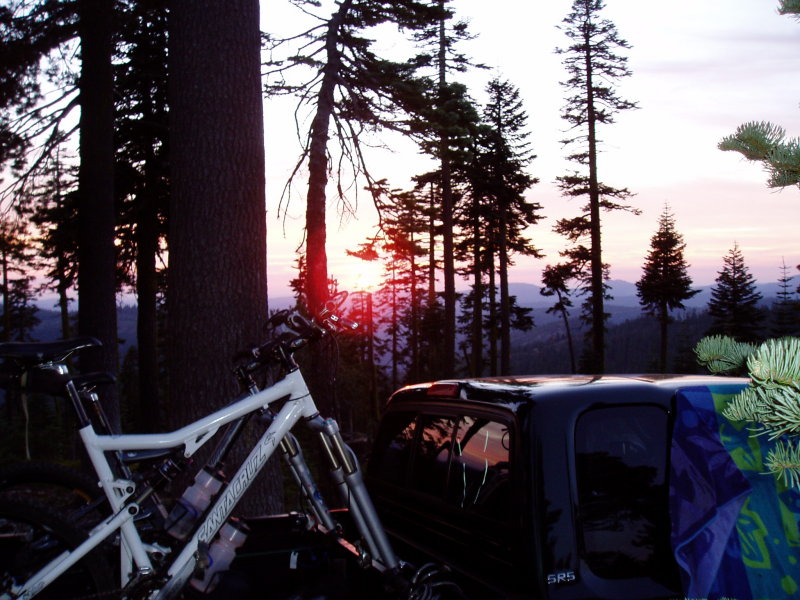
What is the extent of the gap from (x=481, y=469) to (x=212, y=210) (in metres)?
3.27

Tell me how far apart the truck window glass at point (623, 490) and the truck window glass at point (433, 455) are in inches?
32.7

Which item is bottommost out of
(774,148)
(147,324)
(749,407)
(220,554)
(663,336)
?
(663,336)

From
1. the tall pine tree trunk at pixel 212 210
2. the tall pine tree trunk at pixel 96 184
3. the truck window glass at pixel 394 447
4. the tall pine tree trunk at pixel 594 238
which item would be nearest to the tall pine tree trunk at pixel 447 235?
the tall pine tree trunk at pixel 594 238

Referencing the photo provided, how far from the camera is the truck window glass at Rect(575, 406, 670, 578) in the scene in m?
2.96

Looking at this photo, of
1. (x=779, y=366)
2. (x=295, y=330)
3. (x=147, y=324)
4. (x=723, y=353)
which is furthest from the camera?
(x=147, y=324)

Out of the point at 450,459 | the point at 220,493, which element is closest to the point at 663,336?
the point at 450,459

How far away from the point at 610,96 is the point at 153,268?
84.8 ft

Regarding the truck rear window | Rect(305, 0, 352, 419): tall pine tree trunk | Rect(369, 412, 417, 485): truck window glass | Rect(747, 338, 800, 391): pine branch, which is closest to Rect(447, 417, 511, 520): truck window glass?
the truck rear window

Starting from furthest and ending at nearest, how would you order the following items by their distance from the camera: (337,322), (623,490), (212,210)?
(212,210)
(337,322)
(623,490)

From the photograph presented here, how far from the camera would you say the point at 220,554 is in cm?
336

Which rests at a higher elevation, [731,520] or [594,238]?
[594,238]

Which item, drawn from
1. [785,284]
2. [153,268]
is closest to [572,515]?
[153,268]

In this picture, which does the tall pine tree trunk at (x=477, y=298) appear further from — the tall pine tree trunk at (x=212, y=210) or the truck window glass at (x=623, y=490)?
the truck window glass at (x=623, y=490)

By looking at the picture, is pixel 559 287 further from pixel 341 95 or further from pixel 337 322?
pixel 337 322
